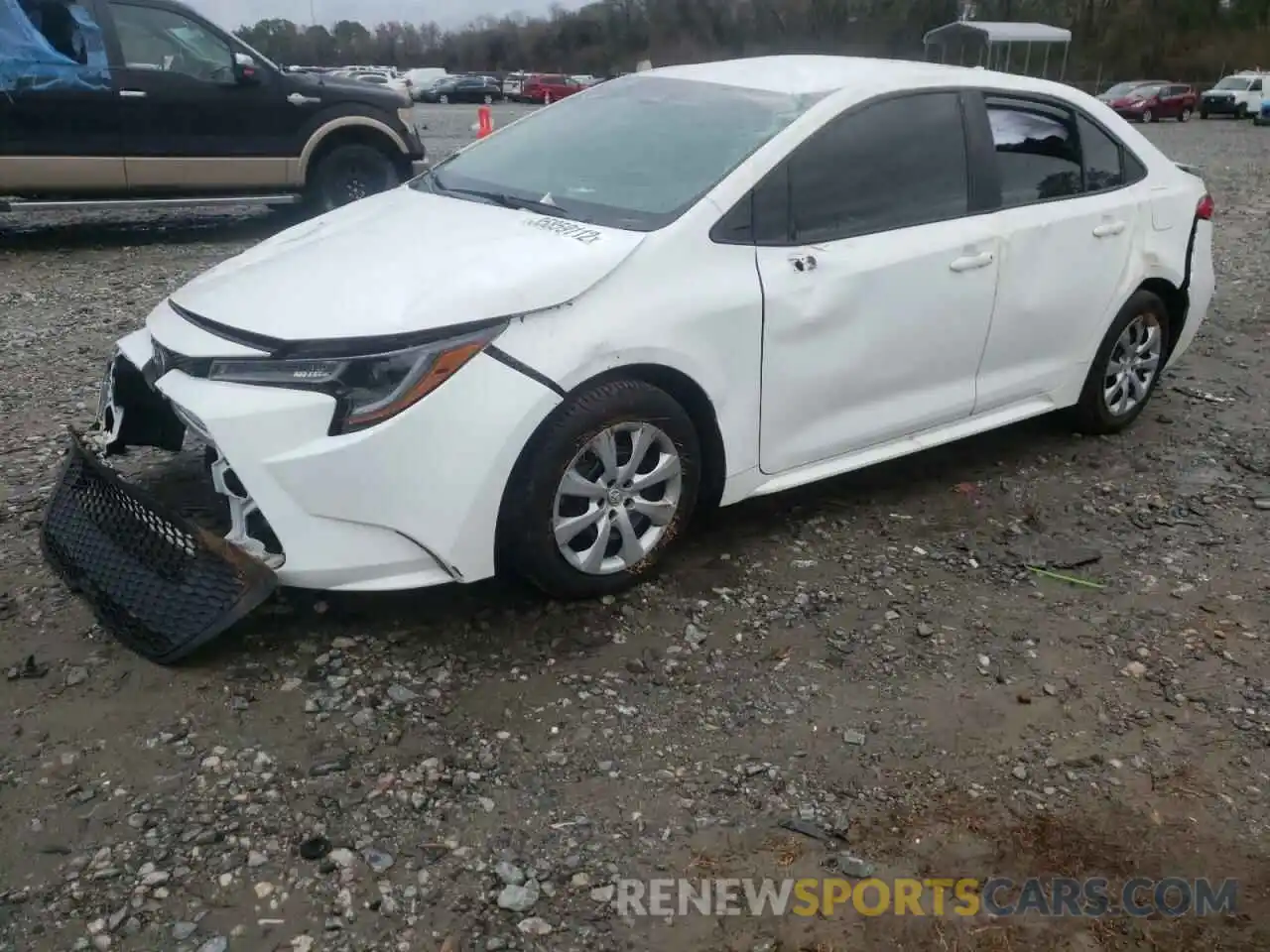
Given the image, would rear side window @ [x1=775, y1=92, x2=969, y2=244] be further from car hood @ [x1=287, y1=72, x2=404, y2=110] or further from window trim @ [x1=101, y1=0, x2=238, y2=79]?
window trim @ [x1=101, y1=0, x2=238, y2=79]

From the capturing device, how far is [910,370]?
4.06 metres

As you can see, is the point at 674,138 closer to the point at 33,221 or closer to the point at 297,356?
the point at 297,356

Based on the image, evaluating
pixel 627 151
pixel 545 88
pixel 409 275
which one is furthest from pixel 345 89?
A: pixel 545 88

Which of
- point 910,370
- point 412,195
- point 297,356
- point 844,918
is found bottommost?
point 844,918

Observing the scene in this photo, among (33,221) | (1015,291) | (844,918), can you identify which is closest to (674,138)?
(1015,291)

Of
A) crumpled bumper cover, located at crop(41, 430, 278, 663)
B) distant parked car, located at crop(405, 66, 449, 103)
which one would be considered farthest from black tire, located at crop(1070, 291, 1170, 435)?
distant parked car, located at crop(405, 66, 449, 103)

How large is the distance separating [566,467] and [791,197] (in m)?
1.24

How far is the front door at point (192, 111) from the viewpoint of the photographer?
27.2 feet

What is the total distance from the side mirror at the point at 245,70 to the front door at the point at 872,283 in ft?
21.2

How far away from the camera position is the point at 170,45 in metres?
8.40

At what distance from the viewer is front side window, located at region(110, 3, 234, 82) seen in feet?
27.1

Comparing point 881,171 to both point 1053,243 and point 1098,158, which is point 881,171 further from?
point 1098,158

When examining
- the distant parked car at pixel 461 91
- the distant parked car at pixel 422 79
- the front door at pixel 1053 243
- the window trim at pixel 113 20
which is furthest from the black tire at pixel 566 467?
the distant parked car at pixel 422 79

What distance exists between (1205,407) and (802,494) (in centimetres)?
258
